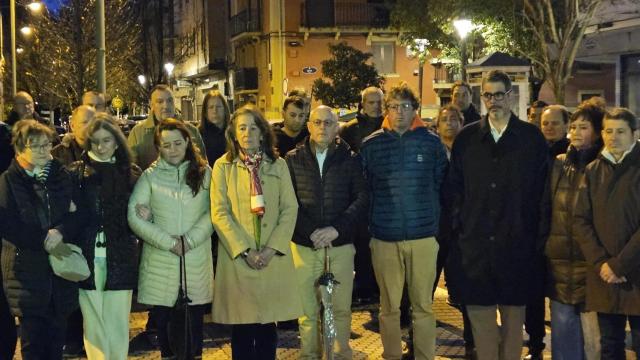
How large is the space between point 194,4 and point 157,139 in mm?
52375

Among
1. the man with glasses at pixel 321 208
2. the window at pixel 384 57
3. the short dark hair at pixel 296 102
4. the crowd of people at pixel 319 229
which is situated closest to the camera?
the crowd of people at pixel 319 229

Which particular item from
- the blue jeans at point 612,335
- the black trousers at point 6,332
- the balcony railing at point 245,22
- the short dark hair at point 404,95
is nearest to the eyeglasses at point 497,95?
the short dark hair at point 404,95

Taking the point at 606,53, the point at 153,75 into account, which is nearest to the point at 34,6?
the point at 606,53

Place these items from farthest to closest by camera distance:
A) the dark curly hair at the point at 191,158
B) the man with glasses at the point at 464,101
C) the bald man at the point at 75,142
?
the man with glasses at the point at 464,101 < the bald man at the point at 75,142 < the dark curly hair at the point at 191,158

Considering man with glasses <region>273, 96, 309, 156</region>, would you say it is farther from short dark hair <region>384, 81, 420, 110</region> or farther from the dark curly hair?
the dark curly hair

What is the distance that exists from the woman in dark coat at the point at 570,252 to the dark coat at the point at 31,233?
346cm

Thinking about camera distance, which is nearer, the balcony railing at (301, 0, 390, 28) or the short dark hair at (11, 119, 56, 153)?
the short dark hair at (11, 119, 56, 153)

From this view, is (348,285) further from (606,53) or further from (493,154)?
(606,53)

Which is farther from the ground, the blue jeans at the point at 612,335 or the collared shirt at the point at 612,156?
the collared shirt at the point at 612,156

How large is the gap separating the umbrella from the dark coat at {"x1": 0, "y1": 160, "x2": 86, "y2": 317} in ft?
6.33

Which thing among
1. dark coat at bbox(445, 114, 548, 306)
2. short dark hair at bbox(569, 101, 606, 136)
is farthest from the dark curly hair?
short dark hair at bbox(569, 101, 606, 136)

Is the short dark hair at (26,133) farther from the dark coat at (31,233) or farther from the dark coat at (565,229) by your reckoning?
the dark coat at (565,229)

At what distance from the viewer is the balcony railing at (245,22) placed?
4081 cm

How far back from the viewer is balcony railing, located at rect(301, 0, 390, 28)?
1544 inches
